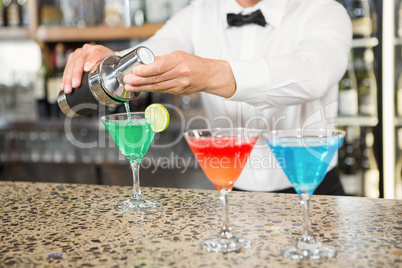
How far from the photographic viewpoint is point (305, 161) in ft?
3.05

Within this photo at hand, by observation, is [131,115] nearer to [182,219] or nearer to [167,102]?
[182,219]

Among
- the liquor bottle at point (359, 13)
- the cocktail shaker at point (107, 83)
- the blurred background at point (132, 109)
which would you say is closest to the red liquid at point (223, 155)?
the cocktail shaker at point (107, 83)

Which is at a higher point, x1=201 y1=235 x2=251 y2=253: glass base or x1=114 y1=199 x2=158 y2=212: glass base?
x1=114 y1=199 x2=158 y2=212: glass base

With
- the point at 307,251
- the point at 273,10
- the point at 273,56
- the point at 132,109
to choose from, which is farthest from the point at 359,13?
the point at 307,251

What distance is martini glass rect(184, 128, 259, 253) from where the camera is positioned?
980mm

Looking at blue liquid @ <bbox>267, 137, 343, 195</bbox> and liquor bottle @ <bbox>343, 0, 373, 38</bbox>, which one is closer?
blue liquid @ <bbox>267, 137, 343, 195</bbox>

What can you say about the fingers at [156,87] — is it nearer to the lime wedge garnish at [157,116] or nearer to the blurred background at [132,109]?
the lime wedge garnish at [157,116]

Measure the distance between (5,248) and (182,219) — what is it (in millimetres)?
391

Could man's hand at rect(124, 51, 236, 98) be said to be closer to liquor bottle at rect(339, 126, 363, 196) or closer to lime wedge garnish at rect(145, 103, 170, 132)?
lime wedge garnish at rect(145, 103, 170, 132)

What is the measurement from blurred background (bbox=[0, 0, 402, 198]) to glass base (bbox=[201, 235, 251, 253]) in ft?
6.16

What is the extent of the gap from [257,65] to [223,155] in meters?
0.38

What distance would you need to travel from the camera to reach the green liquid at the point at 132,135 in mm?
1316

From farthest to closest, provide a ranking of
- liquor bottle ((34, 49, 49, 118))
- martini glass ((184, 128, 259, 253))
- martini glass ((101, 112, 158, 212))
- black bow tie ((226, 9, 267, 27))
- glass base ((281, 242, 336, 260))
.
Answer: liquor bottle ((34, 49, 49, 118))
black bow tie ((226, 9, 267, 27))
martini glass ((101, 112, 158, 212))
martini glass ((184, 128, 259, 253))
glass base ((281, 242, 336, 260))

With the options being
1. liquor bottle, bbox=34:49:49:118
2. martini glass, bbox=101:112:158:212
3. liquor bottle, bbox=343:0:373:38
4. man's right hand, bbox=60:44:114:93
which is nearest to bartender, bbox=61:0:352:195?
man's right hand, bbox=60:44:114:93
